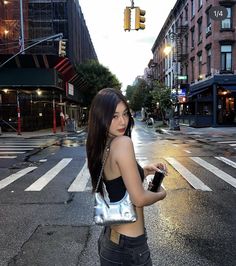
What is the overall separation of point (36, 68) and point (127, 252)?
1213 inches

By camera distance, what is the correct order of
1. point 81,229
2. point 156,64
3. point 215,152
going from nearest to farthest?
1. point 81,229
2. point 215,152
3. point 156,64

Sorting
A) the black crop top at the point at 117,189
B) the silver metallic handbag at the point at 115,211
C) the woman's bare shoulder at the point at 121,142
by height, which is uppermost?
the woman's bare shoulder at the point at 121,142

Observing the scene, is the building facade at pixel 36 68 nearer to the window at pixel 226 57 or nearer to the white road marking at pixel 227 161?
the white road marking at pixel 227 161

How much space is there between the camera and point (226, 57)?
3644cm

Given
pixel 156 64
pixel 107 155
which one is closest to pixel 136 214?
pixel 107 155

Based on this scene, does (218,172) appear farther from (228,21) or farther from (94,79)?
A: (94,79)

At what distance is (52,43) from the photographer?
171ft

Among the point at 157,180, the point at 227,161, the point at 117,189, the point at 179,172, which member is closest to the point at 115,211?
the point at 117,189

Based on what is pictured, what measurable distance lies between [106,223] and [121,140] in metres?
0.53

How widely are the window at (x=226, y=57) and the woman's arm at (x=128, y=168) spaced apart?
35.8 m

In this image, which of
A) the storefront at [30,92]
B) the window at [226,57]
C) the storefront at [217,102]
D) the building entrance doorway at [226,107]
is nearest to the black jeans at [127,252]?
the storefront at [30,92]

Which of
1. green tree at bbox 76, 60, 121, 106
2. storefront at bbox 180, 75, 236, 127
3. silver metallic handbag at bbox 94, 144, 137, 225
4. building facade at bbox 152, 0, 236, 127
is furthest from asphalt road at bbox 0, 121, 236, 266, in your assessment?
green tree at bbox 76, 60, 121, 106

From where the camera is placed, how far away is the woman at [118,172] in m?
2.44

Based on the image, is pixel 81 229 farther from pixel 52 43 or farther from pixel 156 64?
pixel 156 64
